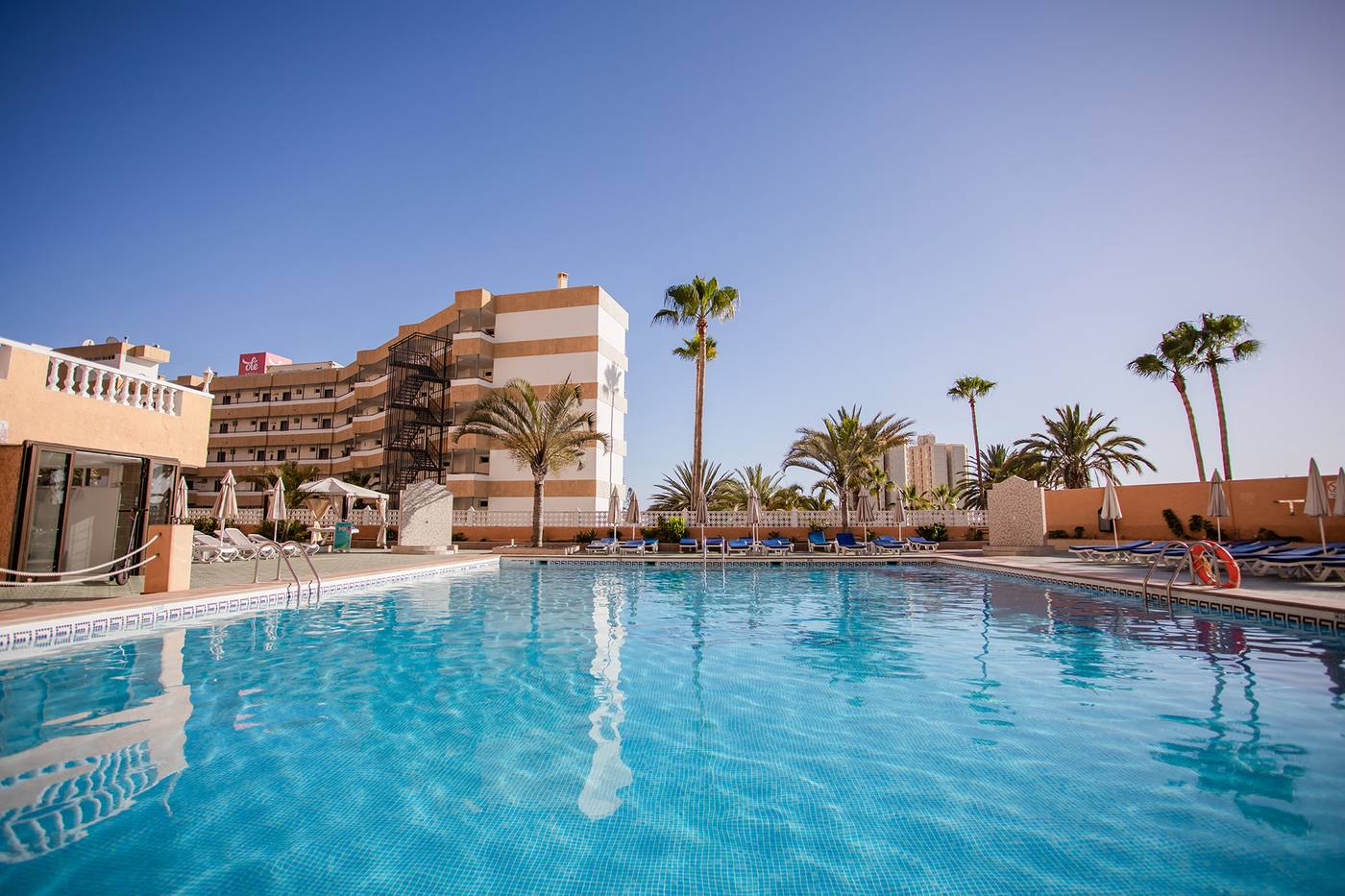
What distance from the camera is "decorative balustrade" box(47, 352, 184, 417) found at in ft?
33.9

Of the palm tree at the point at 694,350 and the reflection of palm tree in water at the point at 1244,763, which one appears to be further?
the palm tree at the point at 694,350

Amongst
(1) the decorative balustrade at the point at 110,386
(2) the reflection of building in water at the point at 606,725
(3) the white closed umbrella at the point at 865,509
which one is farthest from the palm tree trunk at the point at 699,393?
(1) the decorative balustrade at the point at 110,386

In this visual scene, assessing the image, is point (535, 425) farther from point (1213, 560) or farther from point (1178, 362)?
point (1178, 362)

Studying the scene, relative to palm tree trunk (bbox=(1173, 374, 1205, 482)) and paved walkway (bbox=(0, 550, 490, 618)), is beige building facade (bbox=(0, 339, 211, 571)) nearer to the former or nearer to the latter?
paved walkway (bbox=(0, 550, 490, 618))

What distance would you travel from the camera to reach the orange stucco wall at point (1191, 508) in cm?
1931

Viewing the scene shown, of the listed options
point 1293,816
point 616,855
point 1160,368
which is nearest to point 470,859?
point 616,855

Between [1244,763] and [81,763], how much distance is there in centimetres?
740

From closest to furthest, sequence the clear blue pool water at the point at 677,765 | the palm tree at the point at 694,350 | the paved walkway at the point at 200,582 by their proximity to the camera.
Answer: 1. the clear blue pool water at the point at 677,765
2. the paved walkway at the point at 200,582
3. the palm tree at the point at 694,350

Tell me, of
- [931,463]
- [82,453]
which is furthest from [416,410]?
[931,463]

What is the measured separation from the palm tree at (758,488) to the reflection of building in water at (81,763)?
28.2m

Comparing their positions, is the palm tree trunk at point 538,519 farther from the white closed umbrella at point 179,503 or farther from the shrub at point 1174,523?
the shrub at point 1174,523

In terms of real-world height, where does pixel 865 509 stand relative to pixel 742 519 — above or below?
above

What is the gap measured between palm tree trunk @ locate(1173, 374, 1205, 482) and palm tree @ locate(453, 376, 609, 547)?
89.4 feet

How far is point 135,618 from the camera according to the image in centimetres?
818
